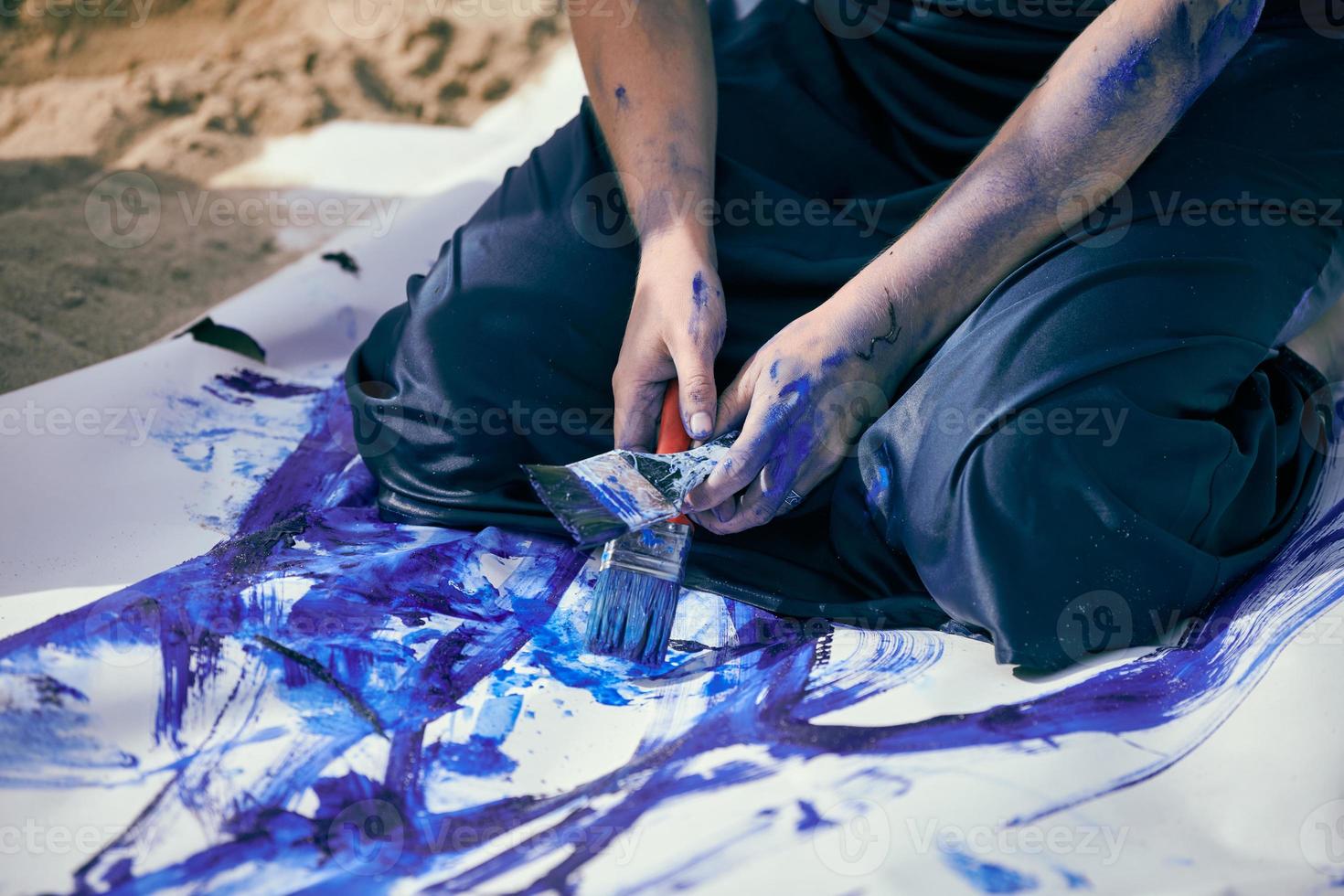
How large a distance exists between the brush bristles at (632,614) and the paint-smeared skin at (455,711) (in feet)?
0.09

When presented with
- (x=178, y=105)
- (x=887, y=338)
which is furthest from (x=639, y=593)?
(x=178, y=105)

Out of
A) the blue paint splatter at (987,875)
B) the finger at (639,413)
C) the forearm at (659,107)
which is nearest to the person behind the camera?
the blue paint splatter at (987,875)

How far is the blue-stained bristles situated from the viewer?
1.05m

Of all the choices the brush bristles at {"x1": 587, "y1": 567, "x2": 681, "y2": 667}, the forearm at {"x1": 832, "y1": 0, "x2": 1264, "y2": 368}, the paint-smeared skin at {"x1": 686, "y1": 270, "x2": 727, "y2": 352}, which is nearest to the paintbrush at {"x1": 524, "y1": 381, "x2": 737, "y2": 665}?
the brush bristles at {"x1": 587, "y1": 567, "x2": 681, "y2": 667}

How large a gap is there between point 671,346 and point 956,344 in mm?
283

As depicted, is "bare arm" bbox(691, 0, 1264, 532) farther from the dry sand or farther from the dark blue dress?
the dry sand

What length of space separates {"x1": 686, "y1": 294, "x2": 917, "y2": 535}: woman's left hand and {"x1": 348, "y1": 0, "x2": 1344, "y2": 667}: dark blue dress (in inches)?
1.7

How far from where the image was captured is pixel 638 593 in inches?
41.6

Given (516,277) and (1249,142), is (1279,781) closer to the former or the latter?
(1249,142)

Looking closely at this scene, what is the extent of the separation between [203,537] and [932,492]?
32.1 inches

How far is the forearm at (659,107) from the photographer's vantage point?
1.28 meters

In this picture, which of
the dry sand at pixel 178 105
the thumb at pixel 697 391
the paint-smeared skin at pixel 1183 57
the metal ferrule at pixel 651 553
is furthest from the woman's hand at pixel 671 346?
the dry sand at pixel 178 105

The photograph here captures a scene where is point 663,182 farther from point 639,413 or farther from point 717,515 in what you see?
point 717,515

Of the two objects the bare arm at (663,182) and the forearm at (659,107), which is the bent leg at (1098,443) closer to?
the bare arm at (663,182)
